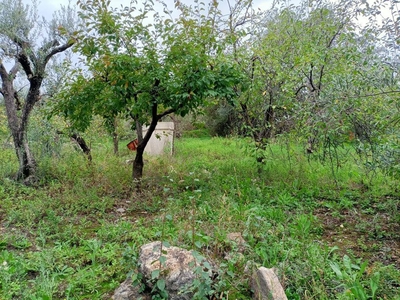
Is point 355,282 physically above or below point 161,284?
below

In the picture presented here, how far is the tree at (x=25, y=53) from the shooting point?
4844 millimetres

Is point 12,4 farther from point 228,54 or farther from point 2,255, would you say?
point 2,255

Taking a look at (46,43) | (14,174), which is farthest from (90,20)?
(14,174)

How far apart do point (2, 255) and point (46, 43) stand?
12.9 ft

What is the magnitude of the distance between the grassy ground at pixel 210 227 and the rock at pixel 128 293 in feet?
0.45

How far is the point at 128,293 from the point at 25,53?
449 centimetres

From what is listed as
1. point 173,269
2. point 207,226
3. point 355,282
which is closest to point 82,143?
point 207,226

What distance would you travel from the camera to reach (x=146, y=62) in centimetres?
439

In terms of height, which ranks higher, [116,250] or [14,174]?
[14,174]

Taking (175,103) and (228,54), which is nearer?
(175,103)

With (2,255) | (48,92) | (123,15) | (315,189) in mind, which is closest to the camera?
(2,255)

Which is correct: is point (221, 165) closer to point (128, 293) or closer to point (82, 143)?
point (82, 143)

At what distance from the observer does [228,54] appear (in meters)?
5.45

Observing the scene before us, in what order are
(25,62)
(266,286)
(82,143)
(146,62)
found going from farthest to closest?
(82,143)
(25,62)
(146,62)
(266,286)
